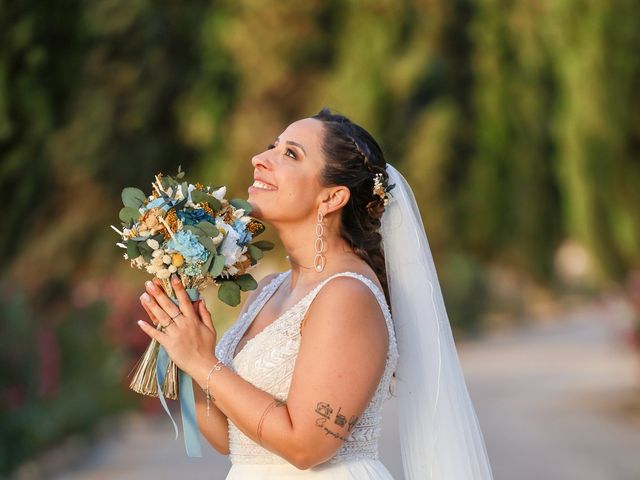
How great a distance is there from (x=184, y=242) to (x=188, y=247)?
17 millimetres

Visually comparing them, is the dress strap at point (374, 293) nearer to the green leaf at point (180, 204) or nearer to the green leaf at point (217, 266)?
the green leaf at point (217, 266)

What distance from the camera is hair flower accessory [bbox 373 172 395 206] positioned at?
3.41 meters

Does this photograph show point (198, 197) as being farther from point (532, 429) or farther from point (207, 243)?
point (532, 429)

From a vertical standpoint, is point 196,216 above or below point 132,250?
above

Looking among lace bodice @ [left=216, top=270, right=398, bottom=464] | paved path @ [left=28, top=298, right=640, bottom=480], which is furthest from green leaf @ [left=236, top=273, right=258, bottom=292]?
paved path @ [left=28, top=298, right=640, bottom=480]

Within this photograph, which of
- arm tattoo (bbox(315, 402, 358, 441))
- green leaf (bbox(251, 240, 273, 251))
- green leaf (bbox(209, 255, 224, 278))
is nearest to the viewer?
arm tattoo (bbox(315, 402, 358, 441))

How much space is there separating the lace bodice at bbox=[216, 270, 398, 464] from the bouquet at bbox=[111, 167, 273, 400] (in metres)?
0.14

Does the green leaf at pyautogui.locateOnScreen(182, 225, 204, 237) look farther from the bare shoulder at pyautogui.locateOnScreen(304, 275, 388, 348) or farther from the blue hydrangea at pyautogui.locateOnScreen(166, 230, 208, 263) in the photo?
the bare shoulder at pyautogui.locateOnScreen(304, 275, 388, 348)

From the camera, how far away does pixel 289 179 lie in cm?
332

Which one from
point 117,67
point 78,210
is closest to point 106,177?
point 78,210

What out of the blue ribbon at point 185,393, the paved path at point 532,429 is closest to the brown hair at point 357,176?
the blue ribbon at point 185,393

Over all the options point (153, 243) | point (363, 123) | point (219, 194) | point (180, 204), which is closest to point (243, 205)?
point (219, 194)

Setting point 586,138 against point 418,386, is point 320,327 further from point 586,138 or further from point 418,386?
point 586,138

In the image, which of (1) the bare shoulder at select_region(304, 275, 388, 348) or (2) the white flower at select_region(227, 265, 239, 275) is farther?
(2) the white flower at select_region(227, 265, 239, 275)
